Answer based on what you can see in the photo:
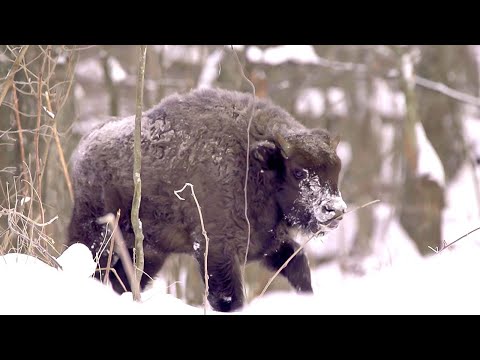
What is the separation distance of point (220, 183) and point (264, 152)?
450mm

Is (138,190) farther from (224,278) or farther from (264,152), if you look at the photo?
(264,152)

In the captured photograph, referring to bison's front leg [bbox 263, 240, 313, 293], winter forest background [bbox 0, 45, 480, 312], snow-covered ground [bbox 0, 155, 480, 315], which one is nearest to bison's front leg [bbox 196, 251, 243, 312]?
snow-covered ground [bbox 0, 155, 480, 315]

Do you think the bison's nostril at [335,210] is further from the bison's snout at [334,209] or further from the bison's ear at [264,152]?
the bison's ear at [264,152]

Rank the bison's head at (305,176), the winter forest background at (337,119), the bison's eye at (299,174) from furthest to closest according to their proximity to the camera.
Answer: the winter forest background at (337,119), the bison's eye at (299,174), the bison's head at (305,176)

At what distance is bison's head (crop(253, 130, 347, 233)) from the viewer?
5566 mm

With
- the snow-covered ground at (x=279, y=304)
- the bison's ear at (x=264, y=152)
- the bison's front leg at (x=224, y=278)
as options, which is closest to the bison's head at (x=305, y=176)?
the bison's ear at (x=264, y=152)

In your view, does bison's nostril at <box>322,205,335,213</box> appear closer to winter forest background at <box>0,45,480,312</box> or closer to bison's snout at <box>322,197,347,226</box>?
bison's snout at <box>322,197,347,226</box>

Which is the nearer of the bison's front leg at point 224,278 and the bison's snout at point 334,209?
the bison's snout at point 334,209

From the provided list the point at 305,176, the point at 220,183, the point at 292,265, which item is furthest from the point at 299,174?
the point at 292,265

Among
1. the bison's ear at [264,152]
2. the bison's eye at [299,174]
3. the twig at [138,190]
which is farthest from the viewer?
the bison's ear at [264,152]

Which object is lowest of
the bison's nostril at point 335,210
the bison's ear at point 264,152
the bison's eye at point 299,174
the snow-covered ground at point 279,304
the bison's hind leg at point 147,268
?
the bison's hind leg at point 147,268

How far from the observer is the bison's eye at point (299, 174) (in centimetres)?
Result: 569

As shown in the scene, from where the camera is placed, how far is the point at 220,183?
574cm
